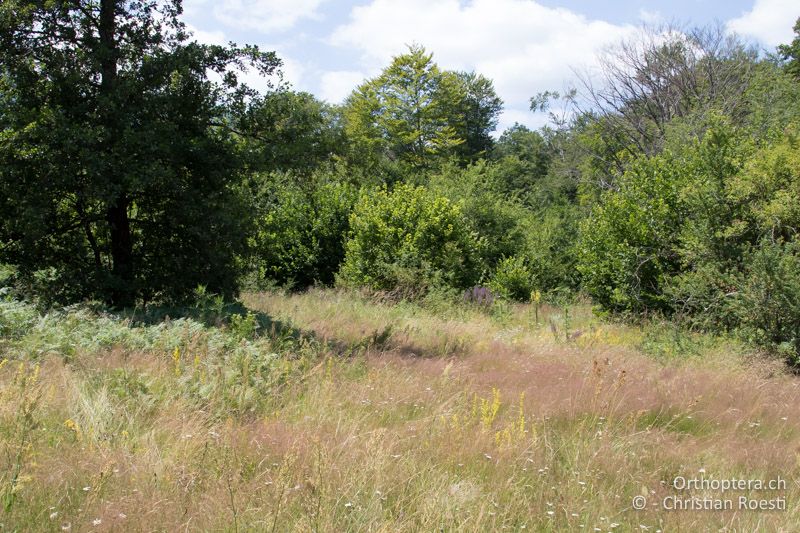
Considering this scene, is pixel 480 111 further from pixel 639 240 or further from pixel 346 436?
pixel 346 436

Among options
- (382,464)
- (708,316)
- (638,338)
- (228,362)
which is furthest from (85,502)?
(708,316)

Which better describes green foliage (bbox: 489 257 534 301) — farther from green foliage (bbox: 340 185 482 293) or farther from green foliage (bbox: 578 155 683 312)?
green foliage (bbox: 578 155 683 312)

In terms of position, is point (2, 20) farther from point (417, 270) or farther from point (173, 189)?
point (417, 270)

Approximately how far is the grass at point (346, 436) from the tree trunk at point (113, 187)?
3.00 metres

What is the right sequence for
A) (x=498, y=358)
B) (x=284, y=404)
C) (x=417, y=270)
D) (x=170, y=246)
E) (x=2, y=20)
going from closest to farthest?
(x=284, y=404), (x=498, y=358), (x=2, y=20), (x=170, y=246), (x=417, y=270)

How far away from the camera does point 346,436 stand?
4219mm

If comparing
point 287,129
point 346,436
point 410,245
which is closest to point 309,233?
point 410,245

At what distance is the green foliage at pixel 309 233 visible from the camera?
900 inches

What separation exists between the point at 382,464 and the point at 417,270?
49.3 feet

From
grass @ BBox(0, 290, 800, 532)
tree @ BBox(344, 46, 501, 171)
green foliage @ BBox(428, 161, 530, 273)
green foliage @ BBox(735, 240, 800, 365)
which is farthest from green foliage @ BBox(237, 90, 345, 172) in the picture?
tree @ BBox(344, 46, 501, 171)

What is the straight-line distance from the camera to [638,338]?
474 inches

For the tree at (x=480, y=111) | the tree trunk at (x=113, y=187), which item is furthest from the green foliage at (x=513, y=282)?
the tree at (x=480, y=111)

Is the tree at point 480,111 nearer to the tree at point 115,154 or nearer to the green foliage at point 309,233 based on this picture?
the green foliage at point 309,233

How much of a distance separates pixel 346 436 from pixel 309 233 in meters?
19.5
